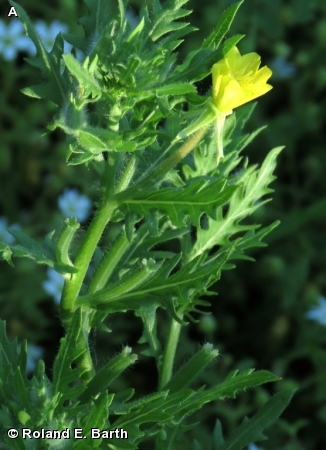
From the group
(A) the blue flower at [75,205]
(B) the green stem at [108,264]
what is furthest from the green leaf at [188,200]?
(A) the blue flower at [75,205]

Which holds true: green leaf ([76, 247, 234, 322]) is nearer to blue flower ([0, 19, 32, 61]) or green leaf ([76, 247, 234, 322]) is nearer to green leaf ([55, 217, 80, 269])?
green leaf ([55, 217, 80, 269])

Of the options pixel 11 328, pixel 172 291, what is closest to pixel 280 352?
pixel 11 328

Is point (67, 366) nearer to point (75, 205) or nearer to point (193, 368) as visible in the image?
point (193, 368)

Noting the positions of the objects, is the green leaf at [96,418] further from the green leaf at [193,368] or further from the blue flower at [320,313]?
the blue flower at [320,313]

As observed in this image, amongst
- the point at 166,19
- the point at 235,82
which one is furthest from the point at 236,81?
the point at 166,19

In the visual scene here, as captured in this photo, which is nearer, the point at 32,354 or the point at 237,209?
the point at 237,209
